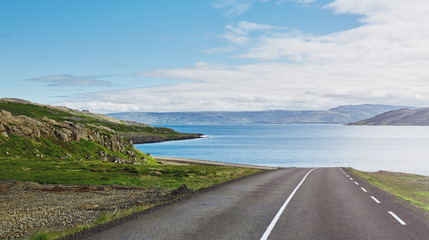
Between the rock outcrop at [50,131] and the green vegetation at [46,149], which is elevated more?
the rock outcrop at [50,131]

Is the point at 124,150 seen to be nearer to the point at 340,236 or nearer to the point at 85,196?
the point at 85,196

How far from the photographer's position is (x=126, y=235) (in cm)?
1055

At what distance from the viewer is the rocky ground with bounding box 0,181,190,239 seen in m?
12.9

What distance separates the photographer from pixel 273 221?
1267 centimetres

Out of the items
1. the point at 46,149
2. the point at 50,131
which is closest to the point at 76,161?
the point at 46,149

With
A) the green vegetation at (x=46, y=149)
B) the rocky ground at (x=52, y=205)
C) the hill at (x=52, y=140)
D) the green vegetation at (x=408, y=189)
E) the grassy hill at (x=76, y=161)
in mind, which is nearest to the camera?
the rocky ground at (x=52, y=205)

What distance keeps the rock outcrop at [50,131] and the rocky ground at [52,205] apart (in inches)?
1205

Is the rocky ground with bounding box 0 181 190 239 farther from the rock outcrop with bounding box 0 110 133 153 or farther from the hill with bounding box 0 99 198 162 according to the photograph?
the rock outcrop with bounding box 0 110 133 153

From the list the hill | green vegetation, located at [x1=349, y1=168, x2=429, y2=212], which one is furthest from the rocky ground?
the hill

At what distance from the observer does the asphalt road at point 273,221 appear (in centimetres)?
1078

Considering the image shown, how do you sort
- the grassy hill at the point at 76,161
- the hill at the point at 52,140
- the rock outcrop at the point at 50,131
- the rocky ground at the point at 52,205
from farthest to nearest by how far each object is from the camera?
the rock outcrop at the point at 50,131 < the hill at the point at 52,140 < the grassy hill at the point at 76,161 < the rocky ground at the point at 52,205

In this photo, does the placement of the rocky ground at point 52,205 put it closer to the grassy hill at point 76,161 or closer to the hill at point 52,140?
the grassy hill at point 76,161

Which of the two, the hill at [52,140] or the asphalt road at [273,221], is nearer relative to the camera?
the asphalt road at [273,221]

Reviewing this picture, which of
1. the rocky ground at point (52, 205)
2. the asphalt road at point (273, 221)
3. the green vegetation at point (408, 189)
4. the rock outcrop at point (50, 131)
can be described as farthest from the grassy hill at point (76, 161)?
the green vegetation at point (408, 189)
